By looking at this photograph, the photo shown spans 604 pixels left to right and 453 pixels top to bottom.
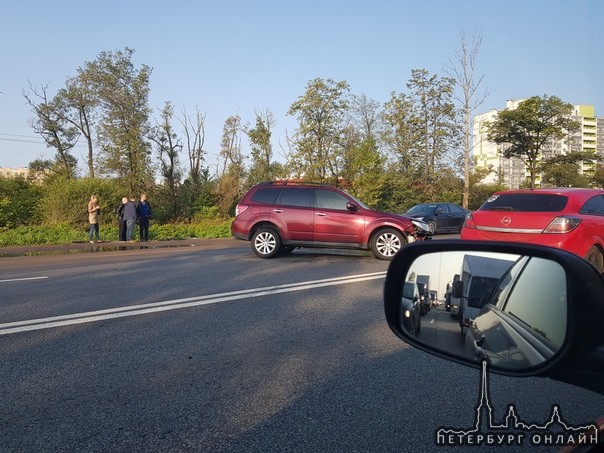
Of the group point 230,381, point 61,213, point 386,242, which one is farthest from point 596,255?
point 61,213

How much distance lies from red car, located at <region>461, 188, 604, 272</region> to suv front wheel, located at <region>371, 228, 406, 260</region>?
4301mm

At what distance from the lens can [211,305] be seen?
264 inches

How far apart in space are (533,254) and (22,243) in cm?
2091

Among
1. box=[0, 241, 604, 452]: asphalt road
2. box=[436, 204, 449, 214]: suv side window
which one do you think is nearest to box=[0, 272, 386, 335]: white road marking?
box=[0, 241, 604, 452]: asphalt road

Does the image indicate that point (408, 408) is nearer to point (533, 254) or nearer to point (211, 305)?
point (533, 254)

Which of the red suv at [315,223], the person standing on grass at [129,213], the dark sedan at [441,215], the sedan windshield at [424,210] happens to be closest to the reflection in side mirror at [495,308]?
the red suv at [315,223]

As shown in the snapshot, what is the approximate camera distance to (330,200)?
1248 cm

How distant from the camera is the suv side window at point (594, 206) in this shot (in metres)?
7.39

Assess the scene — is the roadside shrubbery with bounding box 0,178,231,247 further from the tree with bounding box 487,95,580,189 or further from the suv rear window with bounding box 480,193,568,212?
the tree with bounding box 487,95,580,189

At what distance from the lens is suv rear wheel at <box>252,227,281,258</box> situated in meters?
12.5

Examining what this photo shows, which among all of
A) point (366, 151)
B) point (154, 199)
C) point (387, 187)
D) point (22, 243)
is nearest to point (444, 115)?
point (387, 187)

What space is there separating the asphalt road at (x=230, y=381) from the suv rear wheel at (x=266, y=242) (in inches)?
203

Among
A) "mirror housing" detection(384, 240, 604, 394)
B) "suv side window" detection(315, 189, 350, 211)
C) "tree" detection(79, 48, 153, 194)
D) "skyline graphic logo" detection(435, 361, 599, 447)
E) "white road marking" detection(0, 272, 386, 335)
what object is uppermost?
"tree" detection(79, 48, 153, 194)

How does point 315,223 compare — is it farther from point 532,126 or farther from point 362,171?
point 532,126
